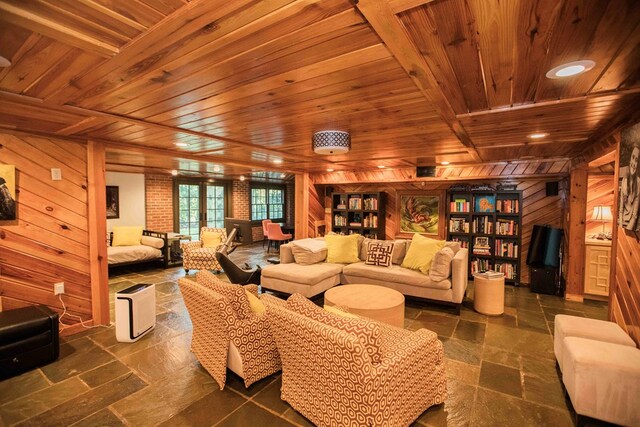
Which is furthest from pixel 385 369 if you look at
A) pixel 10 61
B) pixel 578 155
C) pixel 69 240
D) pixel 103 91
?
pixel 578 155

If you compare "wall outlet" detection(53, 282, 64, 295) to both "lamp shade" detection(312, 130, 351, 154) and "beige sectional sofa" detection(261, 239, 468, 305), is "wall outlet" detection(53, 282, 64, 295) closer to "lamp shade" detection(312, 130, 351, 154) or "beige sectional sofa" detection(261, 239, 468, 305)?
"beige sectional sofa" detection(261, 239, 468, 305)

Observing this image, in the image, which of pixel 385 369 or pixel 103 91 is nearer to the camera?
pixel 385 369

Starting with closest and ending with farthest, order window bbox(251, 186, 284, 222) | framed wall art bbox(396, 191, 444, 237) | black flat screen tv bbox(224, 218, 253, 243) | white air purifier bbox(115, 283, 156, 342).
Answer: white air purifier bbox(115, 283, 156, 342)
framed wall art bbox(396, 191, 444, 237)
black flat screen tv bbox(224, 218, 253, 243)
window bbox(251, 186, 284, 222)

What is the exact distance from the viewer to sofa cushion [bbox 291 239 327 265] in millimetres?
4664

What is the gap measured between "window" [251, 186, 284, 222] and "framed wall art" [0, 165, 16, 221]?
23.7 ft

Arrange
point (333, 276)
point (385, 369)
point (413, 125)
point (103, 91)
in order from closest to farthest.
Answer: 1. point (385, 369)
2. point (103, 91)
3. point (413, 125)
4. point (333, 276)

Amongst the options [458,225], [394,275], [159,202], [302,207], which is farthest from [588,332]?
[159,202]

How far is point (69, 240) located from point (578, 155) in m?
6.35

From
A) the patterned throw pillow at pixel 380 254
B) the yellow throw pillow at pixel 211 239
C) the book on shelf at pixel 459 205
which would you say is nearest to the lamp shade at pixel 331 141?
the patterned throw pillow at pixel 380 254

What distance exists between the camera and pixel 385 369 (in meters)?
1.67

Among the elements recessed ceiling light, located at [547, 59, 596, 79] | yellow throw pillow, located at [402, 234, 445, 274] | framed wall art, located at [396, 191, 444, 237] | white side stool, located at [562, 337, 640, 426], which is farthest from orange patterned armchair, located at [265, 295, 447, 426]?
framed wall art, located at [396, 191, 444, 237]

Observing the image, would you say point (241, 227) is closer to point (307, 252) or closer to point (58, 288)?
point (307, 252)

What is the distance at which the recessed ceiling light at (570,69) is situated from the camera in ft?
4.81

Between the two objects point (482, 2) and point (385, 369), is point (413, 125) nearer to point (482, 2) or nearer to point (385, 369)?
point (482, 2)
